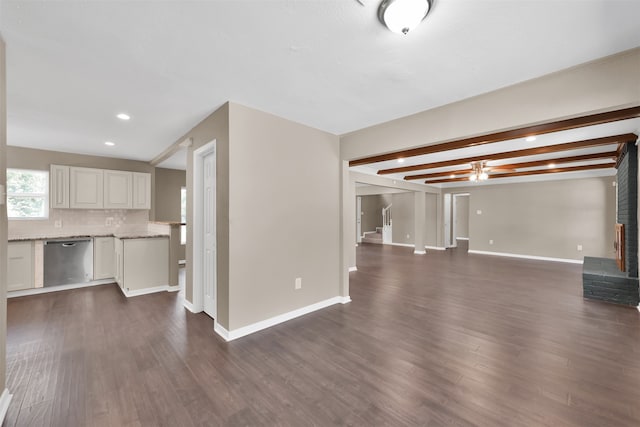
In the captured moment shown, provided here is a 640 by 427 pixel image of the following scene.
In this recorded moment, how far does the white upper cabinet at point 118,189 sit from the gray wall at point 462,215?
12663 mm

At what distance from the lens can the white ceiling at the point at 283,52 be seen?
1545 mm

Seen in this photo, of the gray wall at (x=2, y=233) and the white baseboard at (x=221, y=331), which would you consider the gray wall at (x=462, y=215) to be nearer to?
the white baseboard at (x=221, y=331)

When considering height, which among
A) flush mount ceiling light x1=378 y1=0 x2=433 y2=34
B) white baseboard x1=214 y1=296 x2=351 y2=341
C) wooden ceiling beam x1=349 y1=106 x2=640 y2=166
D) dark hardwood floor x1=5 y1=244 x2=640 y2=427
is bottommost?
dark hardwood floor x1=5 y1=244 x2=640 y2=427

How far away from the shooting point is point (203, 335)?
9.54 feet

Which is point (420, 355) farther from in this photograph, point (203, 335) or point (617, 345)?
point (203, 335)

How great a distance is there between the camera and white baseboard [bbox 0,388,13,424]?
1.69 m

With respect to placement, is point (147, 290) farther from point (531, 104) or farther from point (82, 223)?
point (531, 104)

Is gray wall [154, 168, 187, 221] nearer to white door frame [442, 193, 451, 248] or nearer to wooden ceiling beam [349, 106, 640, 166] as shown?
wooden ceiling beam [349, 106, 640, 166]

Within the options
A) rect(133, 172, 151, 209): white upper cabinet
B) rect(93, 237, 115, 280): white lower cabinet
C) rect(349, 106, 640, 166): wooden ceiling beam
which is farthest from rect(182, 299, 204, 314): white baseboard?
rect(349, 106, 640, 166): wooden ceiling beam

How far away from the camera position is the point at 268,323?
122 inches

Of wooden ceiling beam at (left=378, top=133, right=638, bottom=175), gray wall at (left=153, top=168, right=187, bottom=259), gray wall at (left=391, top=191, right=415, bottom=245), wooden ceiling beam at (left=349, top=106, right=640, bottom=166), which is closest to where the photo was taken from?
wooden ceiling beam at (left=349, top=106, right=640, bottom=166)

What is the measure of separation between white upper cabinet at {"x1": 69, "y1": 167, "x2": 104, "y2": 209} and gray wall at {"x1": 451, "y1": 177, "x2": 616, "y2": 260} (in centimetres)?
1044

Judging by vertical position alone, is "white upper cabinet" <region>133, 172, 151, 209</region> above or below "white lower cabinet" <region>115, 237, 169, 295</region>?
above

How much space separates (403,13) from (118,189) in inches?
232
